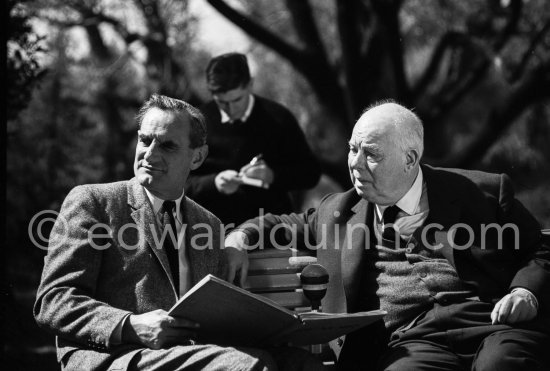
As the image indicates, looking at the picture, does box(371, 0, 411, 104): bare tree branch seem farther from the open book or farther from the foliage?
the open book

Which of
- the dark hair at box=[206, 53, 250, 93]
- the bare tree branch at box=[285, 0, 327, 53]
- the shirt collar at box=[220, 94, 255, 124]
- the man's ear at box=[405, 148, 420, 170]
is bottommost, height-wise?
the man's ear at box=[405, 148, 420, 170]

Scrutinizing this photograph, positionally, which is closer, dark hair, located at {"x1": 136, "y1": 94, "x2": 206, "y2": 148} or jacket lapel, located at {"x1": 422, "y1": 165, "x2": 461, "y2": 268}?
dark hair, located at {"x1": 136, "y1": 94, "x2": 206, "y2": 148}

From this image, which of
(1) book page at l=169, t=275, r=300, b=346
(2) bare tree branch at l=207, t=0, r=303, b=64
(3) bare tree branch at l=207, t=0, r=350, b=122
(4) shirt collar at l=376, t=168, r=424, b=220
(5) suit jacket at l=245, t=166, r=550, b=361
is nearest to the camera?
(1) book page at l=169, t=275, r=300, b=346

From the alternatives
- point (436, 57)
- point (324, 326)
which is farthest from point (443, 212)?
point (436, 57)

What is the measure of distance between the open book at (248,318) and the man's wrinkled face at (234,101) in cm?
236

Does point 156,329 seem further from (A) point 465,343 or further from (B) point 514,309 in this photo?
(B) point 514,309

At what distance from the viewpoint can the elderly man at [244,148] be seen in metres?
5.80

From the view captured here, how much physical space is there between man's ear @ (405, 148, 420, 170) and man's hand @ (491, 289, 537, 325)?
774 mm

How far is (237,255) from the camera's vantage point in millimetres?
4164

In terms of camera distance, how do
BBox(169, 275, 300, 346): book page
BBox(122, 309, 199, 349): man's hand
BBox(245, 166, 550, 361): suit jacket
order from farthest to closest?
1. BBox(245, 166, 550, 361): suit jacket
2. BBox(122, 309, 199, 349): man's hand
3. BBox(169, 275, 300, 346): book page

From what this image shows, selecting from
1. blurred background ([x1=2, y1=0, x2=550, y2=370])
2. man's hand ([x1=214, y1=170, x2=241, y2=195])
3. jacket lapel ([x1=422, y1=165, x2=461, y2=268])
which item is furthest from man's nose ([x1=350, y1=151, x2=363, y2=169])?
blurred background ([x1=2, y1=0, x2=550, y2=370])

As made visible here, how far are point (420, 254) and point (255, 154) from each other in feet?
6.96

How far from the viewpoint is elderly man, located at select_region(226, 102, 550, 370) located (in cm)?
395

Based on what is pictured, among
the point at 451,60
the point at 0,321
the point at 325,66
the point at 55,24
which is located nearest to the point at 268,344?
the point at 0,321
